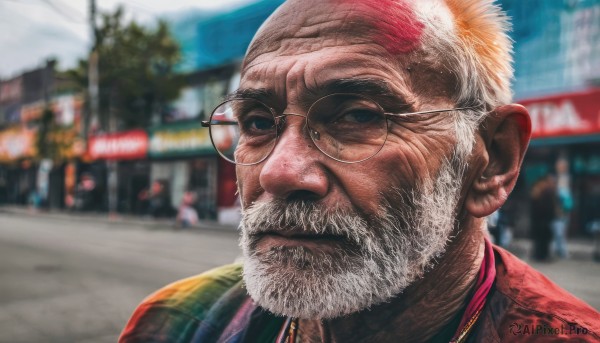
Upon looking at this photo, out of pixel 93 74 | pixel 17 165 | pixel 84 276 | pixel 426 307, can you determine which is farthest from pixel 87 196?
pixel 426 307

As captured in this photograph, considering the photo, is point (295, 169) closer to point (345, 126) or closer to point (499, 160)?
point (345, 126)

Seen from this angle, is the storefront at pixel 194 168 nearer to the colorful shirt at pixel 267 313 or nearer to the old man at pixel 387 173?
the colorful shirt at pixel 267 313

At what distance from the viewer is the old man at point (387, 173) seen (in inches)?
44.1

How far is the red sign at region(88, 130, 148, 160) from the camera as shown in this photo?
21.7 meters

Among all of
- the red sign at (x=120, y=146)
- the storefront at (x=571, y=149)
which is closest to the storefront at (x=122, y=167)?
the red sign at (x=120, y=146)

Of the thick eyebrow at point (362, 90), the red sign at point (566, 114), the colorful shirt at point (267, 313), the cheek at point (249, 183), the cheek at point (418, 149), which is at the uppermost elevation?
the red sign at point (566, 114)

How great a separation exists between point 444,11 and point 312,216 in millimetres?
637

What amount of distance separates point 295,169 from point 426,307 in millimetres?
501

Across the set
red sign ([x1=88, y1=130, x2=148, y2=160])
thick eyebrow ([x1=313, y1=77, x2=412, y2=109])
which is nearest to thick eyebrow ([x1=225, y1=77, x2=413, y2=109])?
thick eyebrow ([x1=313, y1=77, x2=412, y2=109])

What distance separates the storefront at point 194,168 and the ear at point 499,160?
17138mm

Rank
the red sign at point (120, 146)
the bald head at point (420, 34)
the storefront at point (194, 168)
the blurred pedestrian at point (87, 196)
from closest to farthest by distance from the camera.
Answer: the bald head at point (420, 34)
the storefront at point (194, 168)
the red sign at point (120, 146)
the blurred pedestrian at point (87, 196)

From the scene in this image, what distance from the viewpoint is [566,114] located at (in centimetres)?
1048

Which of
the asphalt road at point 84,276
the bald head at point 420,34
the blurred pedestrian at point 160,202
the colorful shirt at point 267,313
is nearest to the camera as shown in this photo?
the colorful shirt at point 267,313

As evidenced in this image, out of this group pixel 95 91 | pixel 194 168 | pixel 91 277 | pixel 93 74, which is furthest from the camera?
pixel 93 74
